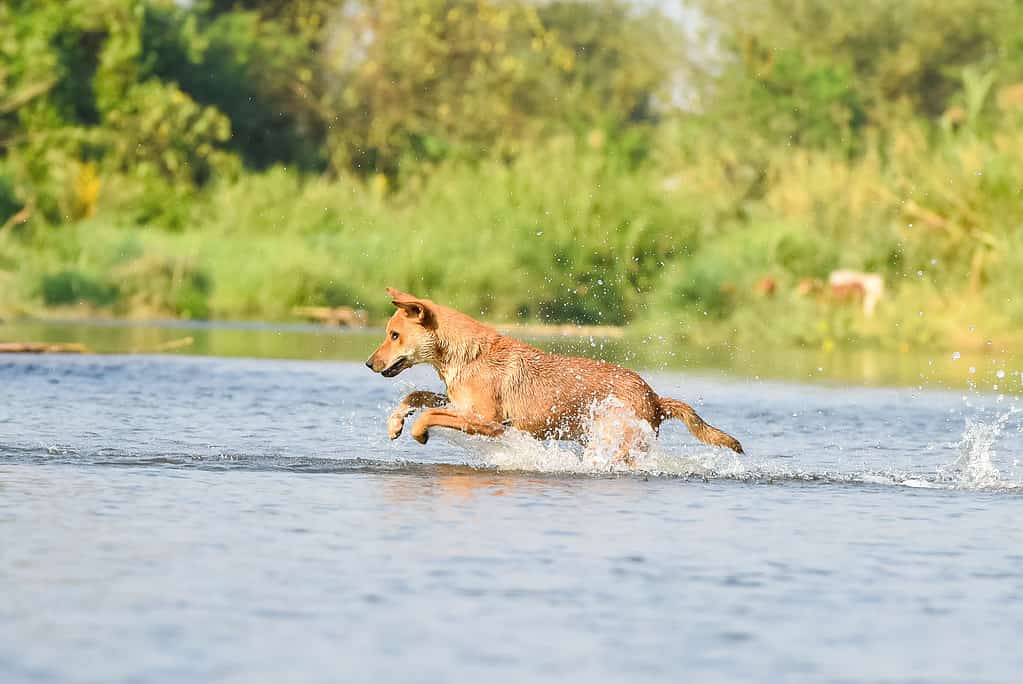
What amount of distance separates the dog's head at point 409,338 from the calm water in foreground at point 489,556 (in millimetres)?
655

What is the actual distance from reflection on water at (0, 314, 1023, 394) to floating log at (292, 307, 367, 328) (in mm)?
528

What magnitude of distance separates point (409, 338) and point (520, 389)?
31.2 inches

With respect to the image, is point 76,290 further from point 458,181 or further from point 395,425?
point 395,425

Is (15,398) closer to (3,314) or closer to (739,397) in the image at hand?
(739,397)

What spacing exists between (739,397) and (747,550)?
394 inches

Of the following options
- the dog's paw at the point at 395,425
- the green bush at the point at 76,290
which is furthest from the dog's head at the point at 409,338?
the green bush at the point at 76,290

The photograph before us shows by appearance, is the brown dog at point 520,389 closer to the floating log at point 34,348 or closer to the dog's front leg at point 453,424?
the dog's front leg at point 453,424

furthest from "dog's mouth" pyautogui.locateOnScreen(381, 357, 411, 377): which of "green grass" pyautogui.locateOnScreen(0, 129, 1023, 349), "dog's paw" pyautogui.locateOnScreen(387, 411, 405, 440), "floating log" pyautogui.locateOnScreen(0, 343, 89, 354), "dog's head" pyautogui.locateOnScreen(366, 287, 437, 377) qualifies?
"green grass" pyautogui.locateOnScreen(0, 129, 1023, 349)

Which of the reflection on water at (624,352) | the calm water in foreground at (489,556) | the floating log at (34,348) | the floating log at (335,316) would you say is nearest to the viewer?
the calm water in foreground at (489,556)

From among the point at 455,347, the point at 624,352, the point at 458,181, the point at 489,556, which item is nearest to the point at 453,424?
the point at 455,347

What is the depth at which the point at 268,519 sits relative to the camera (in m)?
9.98

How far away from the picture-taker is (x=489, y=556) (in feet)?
29.3

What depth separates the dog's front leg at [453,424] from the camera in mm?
11867

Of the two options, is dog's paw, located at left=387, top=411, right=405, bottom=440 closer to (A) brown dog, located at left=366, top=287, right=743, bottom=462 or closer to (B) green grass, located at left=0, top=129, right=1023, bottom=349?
(A) brown dog, located at left=366, top=287, right=743, bottom=462
